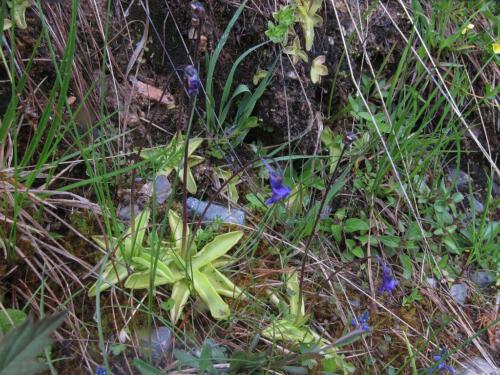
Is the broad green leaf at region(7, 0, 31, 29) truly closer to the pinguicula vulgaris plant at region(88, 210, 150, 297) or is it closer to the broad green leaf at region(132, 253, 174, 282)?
the pinguicula vulgaris plant at region(88, 210, 150, 297)

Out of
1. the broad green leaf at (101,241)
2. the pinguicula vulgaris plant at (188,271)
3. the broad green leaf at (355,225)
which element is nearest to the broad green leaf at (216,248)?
the pinguicula vulgaris plant at (188,271)

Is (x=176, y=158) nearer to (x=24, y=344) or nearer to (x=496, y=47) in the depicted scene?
(x=24, y=344)

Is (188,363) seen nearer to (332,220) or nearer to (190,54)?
(332,220)

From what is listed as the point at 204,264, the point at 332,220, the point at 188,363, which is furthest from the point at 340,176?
the point at 188,363

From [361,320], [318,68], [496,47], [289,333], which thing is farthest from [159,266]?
[496,47]

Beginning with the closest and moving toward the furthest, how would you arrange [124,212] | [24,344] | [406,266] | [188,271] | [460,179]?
[24,344] < [188,271] < [124,212] < [406,266] < [460,179]

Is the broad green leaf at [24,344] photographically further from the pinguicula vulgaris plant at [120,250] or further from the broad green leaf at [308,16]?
the broad green leaf at [308,16]
